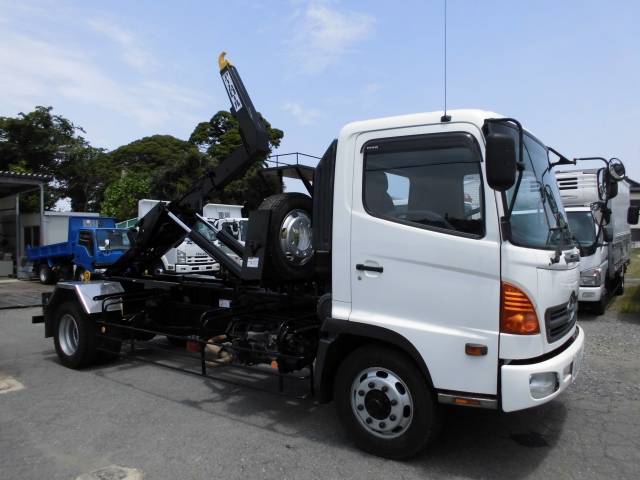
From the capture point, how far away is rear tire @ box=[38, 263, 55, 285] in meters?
20.3

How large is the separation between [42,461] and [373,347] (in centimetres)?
279

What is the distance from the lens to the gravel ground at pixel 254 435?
3924 millimetres

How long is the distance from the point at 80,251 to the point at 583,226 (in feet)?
51.8

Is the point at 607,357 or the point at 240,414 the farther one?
the point at 607,357


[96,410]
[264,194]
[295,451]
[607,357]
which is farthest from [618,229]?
[96,410]

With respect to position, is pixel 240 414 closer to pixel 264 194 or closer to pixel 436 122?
pixel 264 194

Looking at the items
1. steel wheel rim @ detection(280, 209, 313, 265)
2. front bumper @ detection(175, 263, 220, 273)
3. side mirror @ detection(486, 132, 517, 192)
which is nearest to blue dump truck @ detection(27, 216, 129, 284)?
front bumper @ detection(175, 263, 220, 273)

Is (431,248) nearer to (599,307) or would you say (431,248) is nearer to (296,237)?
(296,237)

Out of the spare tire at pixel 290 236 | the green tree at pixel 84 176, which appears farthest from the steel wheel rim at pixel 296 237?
the green tree at pixel 84 176

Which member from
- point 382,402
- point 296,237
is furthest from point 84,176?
point 382,402

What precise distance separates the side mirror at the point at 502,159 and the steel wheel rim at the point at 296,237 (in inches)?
89.9

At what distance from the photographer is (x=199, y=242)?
6.30 metres

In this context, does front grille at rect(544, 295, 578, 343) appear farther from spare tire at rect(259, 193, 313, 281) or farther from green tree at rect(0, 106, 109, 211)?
green tree at rect(0, 106, 109, 211)

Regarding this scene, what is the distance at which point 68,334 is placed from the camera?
7160 millimetres
